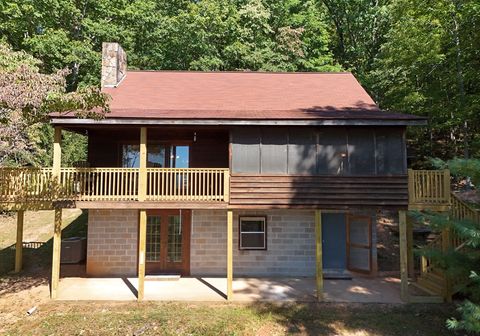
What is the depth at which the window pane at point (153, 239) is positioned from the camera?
13070 millimetres

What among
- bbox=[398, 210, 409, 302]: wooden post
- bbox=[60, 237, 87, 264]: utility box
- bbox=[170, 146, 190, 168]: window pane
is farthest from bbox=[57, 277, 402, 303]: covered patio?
bbox=[170, 146, 190, 168]: window pane

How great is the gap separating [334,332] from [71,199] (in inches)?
328

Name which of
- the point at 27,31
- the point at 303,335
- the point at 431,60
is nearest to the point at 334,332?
the point at 303,335

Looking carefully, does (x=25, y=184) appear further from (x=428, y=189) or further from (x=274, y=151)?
(x=428, y=189)

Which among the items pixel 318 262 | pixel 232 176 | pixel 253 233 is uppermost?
pixel 232 176

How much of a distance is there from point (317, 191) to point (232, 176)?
105 inches

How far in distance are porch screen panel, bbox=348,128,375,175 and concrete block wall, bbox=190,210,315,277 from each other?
2.98 meters

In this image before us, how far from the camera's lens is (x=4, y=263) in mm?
14047

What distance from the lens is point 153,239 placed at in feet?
43.2

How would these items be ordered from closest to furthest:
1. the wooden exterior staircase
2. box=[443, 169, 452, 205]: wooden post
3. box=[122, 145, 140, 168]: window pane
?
the wooden exterior staircase
box=[443, 169, 452, 205]: wooden post
box=[122, 145, 140, 168]: window pane

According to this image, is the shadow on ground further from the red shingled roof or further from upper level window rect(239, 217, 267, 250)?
the red shingled roof

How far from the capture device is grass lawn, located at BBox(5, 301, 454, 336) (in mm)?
8500

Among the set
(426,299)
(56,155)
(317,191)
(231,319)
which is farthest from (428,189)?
(56,155)

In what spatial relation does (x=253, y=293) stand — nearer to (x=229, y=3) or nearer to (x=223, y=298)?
(x=223, y=298)
